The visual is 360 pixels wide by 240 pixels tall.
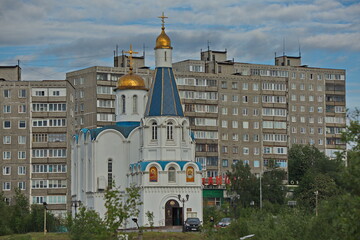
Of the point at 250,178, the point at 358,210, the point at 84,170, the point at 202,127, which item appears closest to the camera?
the point at 358,210

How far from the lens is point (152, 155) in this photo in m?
86.9

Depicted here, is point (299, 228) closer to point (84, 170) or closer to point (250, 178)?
point (84, 170)

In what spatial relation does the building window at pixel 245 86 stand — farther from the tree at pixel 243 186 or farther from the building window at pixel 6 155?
the building window at pixel 6 155

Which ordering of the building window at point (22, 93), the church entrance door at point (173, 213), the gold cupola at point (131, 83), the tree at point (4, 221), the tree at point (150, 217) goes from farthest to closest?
the building window at point (22, 93), the gold cupola at point (131, 83), the church entrance door at point (173, 213), the tree at point (4, 221), the tree at point (150, 217)

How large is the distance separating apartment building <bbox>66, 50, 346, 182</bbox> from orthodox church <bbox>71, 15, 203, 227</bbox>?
2743cm

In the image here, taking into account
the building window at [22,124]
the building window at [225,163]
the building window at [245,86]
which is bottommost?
the building window at [225,163]

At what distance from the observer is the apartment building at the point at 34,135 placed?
11162 centimetres


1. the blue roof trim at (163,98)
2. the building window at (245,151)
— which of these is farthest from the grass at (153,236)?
the building window at (245,151)

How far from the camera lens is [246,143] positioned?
5103 inches

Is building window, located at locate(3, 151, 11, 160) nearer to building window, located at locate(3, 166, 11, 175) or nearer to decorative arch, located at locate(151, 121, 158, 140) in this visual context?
building window, located at locate(3, 166, 11, 175)

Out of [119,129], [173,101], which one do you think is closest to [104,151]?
[119,129]

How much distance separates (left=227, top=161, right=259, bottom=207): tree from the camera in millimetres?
111250

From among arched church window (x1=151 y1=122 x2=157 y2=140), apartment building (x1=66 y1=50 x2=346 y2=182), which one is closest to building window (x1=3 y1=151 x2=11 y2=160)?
apartment building (x1=66 y1=50 x2=346 y2=182)

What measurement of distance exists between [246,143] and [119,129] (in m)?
40.9
